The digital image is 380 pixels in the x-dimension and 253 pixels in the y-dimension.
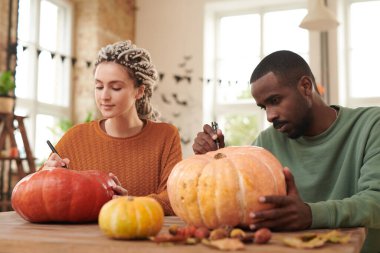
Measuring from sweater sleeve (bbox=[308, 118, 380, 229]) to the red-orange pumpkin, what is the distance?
23.6 inches

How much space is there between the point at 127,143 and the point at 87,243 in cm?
125

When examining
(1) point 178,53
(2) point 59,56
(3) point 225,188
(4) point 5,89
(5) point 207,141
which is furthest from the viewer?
(1) point 178,53

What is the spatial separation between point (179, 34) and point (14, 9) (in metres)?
2.48

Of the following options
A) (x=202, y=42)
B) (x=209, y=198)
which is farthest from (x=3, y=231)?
(x=202, y=42)

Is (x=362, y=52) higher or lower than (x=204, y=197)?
higher

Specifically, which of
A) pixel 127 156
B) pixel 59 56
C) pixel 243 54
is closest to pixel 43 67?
pixel 59 56

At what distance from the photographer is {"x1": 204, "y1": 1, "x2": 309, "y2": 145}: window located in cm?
702

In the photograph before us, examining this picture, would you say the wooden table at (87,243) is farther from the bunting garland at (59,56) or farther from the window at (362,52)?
the window at (362,52)

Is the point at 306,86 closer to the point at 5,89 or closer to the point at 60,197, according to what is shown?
the point at 60,197

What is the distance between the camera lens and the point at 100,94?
2.06 m

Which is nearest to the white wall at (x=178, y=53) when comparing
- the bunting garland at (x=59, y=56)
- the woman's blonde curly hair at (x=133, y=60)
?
the bunting garland at (x=59, y=56)

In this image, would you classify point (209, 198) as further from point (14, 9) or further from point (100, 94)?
point (14, 9)

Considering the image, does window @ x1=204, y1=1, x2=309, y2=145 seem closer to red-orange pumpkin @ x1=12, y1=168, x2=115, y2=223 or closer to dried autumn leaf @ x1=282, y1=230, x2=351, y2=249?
red-orange pumpkin @ x1=12, y1=168, x2=115, y2=223

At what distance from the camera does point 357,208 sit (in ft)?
4.01
